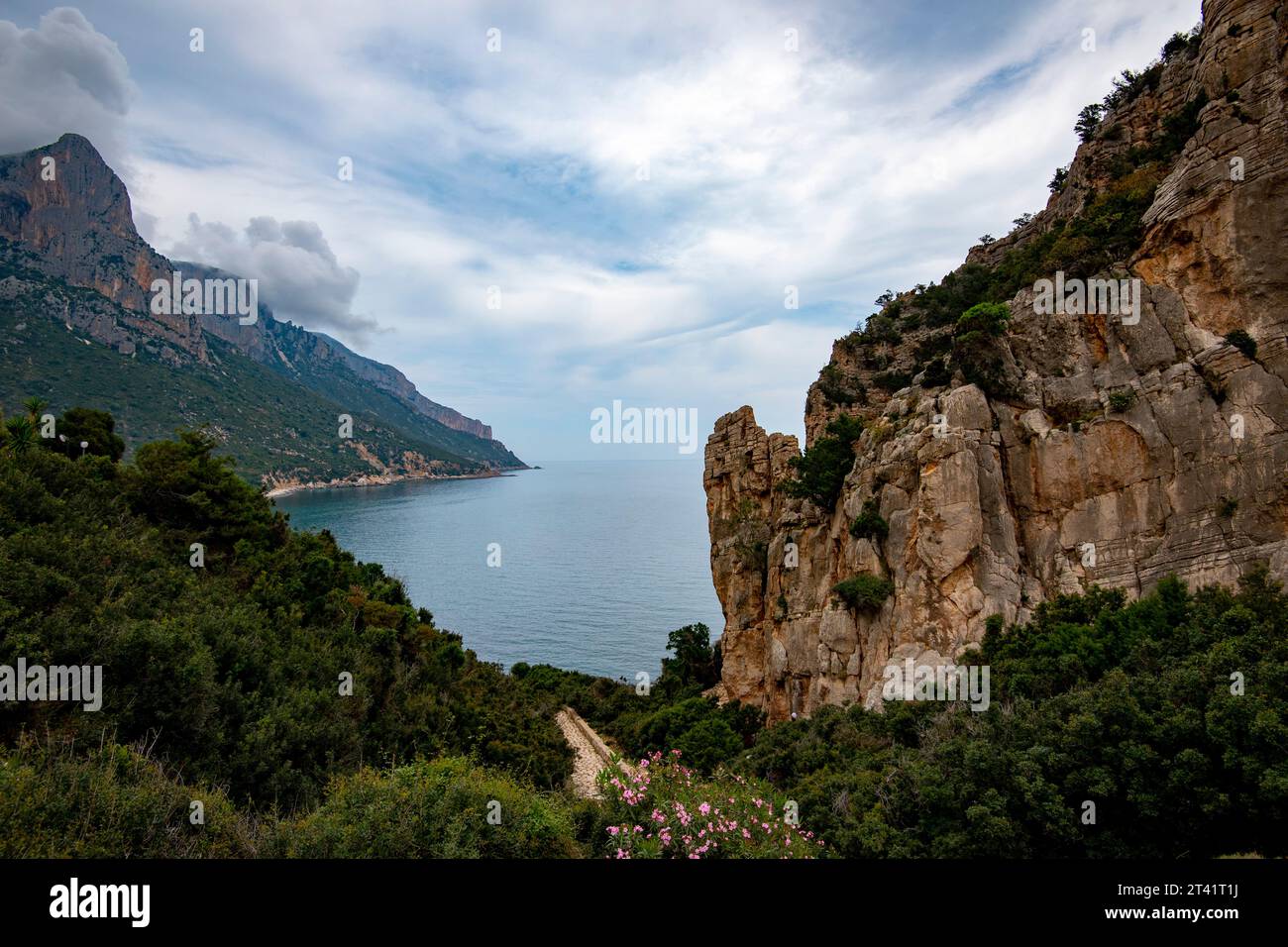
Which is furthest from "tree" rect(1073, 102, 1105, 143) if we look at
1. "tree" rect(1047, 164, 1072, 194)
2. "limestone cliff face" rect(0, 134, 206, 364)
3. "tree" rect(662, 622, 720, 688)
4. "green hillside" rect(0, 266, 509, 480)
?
"limestone cliff face" rect(0, 134, 206, 364)

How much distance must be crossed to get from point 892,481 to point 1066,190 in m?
19.6

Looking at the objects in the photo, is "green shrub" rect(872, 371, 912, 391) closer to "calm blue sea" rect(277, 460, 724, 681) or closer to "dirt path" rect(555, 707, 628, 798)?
"dirt path" rect(555, 707, 628, 798)

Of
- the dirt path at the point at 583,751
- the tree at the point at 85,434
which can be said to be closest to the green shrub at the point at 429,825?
the dirt path at the point at 583,751

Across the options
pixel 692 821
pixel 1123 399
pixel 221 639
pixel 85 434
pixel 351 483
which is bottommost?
pixel 692 821

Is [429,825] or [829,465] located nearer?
[429,825]

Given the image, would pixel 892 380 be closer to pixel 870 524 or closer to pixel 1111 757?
pixel 870 524

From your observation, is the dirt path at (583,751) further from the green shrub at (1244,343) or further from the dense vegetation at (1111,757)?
the green shrub at (1244,343)

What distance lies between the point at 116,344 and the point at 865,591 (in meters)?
159

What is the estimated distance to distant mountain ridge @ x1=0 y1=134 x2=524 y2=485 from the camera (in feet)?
344

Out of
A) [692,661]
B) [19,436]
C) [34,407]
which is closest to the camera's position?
[19,436]

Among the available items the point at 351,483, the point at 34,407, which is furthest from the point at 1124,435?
the point at 351,483

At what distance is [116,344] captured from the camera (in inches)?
4862

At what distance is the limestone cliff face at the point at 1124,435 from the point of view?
53.6ft
